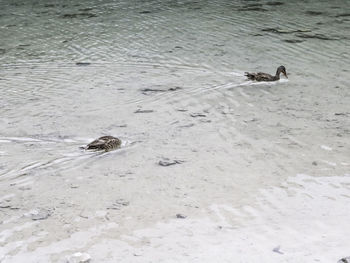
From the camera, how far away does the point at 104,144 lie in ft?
17.6

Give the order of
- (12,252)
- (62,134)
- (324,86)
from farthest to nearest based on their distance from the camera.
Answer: (324,86), (62,134), (12,252)

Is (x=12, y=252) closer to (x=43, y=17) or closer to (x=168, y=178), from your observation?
(x=168, y=178)

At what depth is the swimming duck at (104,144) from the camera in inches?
212

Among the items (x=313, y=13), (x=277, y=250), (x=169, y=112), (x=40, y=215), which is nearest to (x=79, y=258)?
(x=40, y=215)

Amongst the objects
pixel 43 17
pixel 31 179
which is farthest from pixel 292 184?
pixel 43 17

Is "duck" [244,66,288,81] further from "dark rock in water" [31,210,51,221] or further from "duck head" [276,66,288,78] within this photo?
"dark rock in water" [31,210,51,221]

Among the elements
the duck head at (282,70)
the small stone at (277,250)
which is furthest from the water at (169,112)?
the small stone at (277,250)

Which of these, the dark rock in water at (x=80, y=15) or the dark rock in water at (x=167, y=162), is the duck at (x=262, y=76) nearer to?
the dark rock in water at (x=167, y=162)

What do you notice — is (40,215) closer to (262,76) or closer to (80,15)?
(262,76)

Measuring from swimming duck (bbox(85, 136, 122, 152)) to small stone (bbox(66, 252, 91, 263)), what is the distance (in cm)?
172

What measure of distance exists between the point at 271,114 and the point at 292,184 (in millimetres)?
1814

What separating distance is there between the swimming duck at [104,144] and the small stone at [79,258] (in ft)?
5.64

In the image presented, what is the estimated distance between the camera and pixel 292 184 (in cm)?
479

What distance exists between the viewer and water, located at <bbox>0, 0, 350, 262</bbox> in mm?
4742
